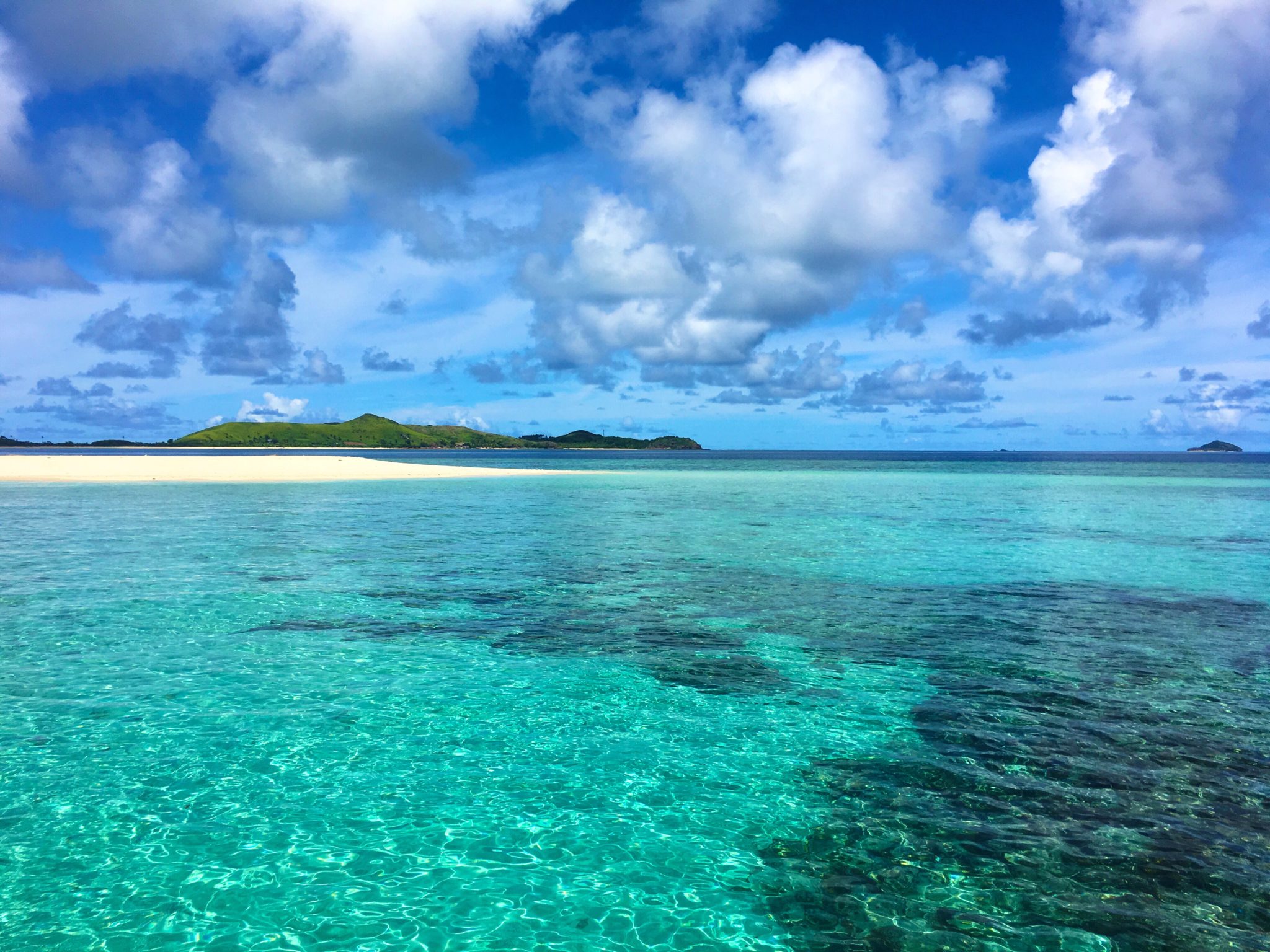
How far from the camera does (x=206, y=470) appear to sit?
288 feet

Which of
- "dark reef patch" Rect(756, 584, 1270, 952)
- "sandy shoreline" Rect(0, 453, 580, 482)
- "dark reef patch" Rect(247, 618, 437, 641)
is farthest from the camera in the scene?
"sandy shoreline" Rect(0, 453, 580, 482)

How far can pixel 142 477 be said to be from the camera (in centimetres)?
7912

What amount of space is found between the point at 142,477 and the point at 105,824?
270 feet

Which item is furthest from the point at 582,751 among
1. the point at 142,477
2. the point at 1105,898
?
the point at 142,477

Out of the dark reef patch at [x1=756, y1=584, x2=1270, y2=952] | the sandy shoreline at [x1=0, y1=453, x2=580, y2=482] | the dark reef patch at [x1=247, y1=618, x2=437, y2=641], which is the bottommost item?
the dark reef patch at [x1=756, y1=584, x2=1270, y2=952]

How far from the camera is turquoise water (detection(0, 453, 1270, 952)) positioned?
28.0 ft

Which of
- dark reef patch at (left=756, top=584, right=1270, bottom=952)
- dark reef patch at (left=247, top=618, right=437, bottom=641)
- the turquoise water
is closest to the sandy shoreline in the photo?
the turquoise water

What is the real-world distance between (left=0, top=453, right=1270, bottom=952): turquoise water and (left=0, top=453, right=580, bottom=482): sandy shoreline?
189 feet

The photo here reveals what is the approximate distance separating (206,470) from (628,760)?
296 ft

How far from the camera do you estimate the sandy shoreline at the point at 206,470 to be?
79.0m

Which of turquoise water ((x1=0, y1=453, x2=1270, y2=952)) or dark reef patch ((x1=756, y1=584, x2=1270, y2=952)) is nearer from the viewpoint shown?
dark reef patch ((x1=756, y1=584, x2=1270, y2=952))

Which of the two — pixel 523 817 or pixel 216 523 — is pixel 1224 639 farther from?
pixel 216 523

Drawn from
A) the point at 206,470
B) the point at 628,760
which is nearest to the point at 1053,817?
the point at 628,760

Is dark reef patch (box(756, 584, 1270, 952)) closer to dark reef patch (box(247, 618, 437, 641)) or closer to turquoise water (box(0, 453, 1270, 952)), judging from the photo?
turquoise water (box(0, 453, 1270, 952))
